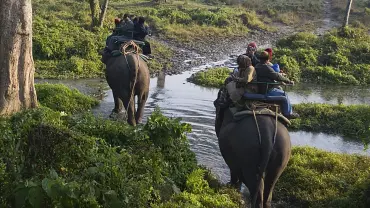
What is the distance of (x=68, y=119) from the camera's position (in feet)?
27.5

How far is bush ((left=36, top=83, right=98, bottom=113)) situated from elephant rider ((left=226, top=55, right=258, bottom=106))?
19.6 feet

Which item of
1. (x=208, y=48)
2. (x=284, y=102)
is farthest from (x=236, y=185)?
(x=208, y=48)

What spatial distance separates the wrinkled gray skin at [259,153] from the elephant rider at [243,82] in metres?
0.44

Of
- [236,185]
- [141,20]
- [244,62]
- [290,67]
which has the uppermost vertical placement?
[141,20]

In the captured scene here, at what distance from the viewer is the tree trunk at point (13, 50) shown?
8422mm

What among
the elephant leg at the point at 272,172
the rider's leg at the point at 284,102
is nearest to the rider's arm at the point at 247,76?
the rider's leg at the point at 284,102

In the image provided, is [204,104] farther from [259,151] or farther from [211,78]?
[259,151]

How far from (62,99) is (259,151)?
7.39 m

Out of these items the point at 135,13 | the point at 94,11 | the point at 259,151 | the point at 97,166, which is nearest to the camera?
the point at 97,166

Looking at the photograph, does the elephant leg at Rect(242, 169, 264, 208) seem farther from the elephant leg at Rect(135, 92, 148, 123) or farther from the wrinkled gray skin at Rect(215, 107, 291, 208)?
the elephant leg at Rect(135, 92, 148, 123)

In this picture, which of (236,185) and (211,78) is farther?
(211,78)

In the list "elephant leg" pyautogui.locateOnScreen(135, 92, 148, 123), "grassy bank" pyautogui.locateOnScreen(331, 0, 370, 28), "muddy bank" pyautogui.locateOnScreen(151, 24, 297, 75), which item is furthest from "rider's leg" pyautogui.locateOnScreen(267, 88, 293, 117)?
"grassy bank" pyautogui.locateOnScreen(331, 0, 370, 28)

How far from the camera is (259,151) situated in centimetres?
600

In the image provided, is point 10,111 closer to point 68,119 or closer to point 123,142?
point 68,119
